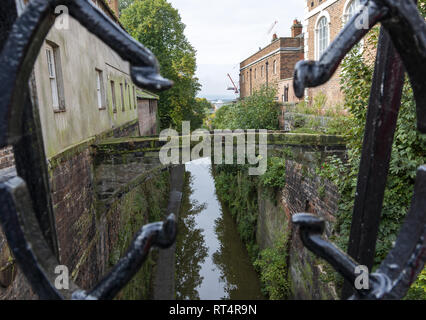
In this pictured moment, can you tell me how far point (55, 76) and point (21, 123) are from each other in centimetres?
552

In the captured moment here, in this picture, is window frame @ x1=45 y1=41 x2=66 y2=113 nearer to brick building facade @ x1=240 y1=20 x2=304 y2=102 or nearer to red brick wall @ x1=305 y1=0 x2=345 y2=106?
red brick wall @ x1=305 y1=0 x2=345 y2=106

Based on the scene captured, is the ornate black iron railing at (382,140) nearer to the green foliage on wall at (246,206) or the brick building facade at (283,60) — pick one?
the green foliage on wall at (246,206)

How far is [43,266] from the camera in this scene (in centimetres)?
78

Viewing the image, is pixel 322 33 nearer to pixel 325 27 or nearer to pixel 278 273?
pixel 325 27

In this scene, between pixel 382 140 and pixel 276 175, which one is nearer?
pixel 382 140

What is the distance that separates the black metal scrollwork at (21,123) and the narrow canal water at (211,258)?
9.24m

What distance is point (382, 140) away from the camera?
984 millimetres

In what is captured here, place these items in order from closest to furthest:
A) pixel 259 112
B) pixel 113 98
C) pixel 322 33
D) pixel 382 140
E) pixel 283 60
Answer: pixel 382 140 < pixel 113 98 < pixel 259 112 < pixel 322 33 < pixel 283 60

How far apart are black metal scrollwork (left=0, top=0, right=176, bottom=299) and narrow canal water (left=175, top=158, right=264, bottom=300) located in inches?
364

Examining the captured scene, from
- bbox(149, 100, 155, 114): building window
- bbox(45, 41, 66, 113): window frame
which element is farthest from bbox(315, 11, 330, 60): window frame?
bbox(45, 41, 66, 113): window frame

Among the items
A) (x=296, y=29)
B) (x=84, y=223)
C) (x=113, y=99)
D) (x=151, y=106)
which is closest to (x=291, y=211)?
(x=84, y=223)
